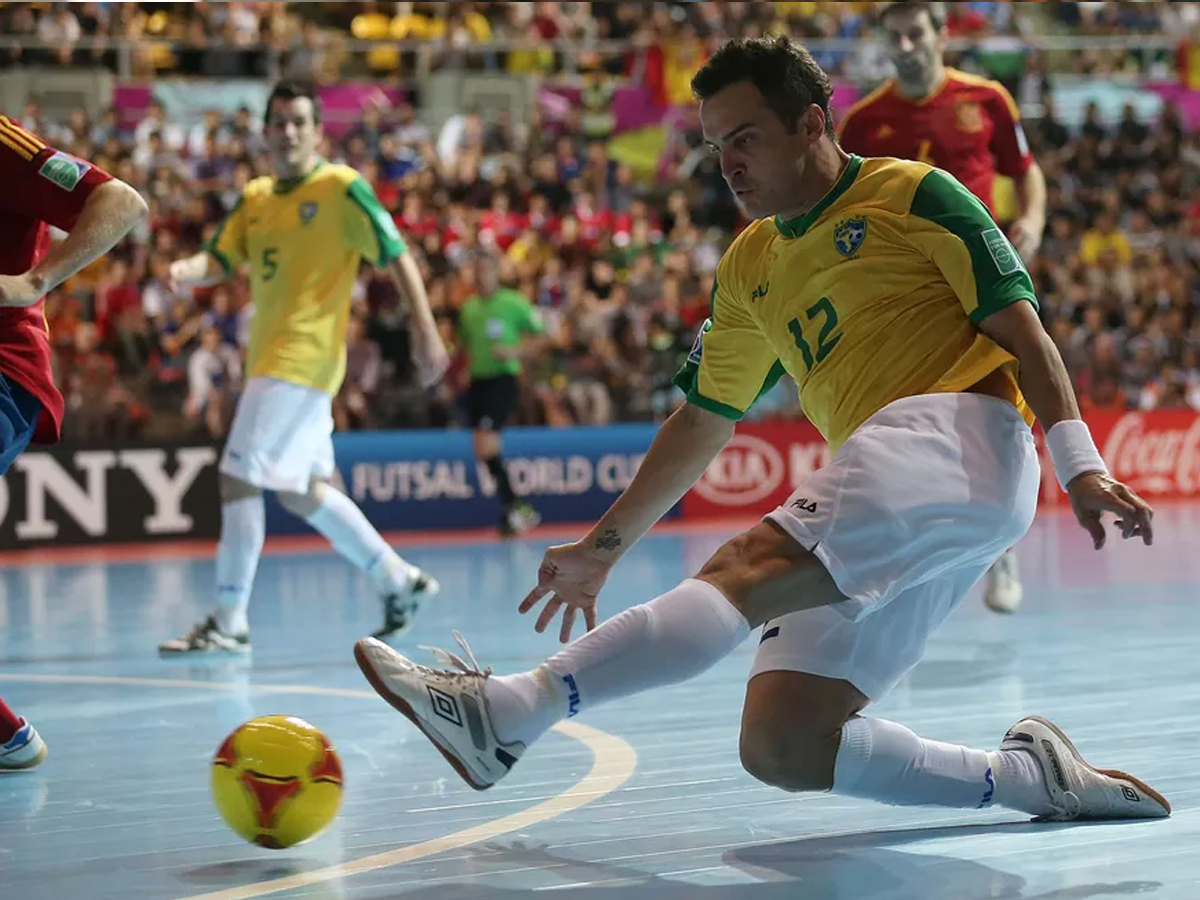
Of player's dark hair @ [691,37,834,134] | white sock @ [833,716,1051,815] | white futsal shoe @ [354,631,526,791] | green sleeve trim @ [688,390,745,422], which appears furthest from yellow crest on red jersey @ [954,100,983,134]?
white futsal shoe @ [354,631,526,791]

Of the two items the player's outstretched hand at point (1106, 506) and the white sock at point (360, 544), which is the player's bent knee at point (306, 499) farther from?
the player's outstretched hand at point (1106, 506)

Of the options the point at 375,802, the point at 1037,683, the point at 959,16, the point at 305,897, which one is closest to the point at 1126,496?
the point at 305,897

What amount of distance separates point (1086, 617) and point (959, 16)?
15.8 metres

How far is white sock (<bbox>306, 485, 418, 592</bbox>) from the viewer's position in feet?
26.2

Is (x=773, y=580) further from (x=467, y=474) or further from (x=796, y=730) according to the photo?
(x=467, y=474)

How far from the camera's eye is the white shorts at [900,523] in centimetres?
350

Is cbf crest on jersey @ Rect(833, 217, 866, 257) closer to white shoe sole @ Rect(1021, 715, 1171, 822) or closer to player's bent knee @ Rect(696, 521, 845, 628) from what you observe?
player's bent knee @ Rect(696, 521, 845, 628)

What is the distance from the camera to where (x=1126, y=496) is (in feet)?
10.7

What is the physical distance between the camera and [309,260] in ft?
26.6

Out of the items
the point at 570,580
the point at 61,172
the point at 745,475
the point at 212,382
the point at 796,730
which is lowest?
the point at 745,475

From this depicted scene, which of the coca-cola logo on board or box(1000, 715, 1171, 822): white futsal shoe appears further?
the coca-cola logo on board

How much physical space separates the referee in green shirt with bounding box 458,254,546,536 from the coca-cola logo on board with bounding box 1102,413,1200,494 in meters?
5.91

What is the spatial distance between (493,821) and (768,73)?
6.06ft

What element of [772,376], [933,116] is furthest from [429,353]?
[772,376]
